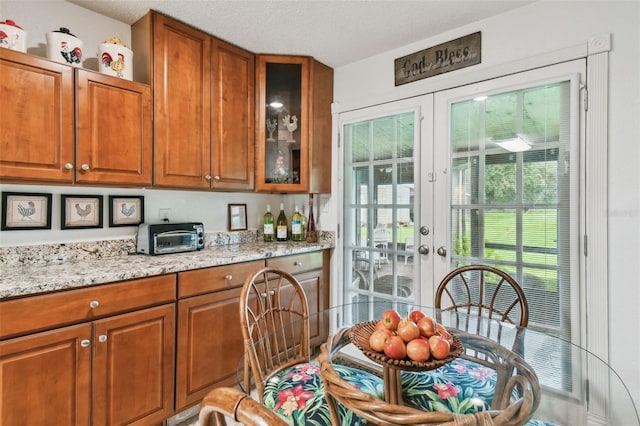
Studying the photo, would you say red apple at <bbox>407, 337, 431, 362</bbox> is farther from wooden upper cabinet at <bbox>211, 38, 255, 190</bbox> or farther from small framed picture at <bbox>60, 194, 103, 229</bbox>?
small framed picture at <bbox>60, 194, 103, 229</bbox>

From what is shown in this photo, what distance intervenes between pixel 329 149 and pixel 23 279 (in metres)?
2.24

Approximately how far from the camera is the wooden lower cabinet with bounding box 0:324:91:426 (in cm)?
132

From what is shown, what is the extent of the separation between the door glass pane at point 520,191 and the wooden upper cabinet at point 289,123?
1117 mm

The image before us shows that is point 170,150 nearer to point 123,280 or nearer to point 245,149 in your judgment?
point 245,149

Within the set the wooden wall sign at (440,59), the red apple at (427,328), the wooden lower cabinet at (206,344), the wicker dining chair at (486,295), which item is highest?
the wooden wall sign at (440,59)

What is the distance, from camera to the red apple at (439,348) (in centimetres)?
103

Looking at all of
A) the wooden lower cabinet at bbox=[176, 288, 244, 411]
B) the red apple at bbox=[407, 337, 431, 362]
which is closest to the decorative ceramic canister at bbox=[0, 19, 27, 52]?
the wooden lower cabinet at bbox=[176, 288, 244, 411]

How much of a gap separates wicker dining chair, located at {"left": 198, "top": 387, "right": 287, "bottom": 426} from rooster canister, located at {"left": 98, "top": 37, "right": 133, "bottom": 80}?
80.0 inches

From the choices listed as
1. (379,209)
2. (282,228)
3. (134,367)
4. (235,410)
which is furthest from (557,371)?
(282,228)

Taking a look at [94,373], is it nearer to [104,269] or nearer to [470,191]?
[104,269]

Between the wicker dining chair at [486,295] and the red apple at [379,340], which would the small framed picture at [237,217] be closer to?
the wicker dining chair at [486,295]

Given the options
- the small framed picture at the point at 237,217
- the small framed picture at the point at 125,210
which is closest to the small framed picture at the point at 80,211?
the small framed picture at the point at 125,210

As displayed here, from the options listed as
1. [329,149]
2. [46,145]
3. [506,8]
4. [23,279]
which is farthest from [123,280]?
[506,8]

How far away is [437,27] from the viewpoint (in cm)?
224
